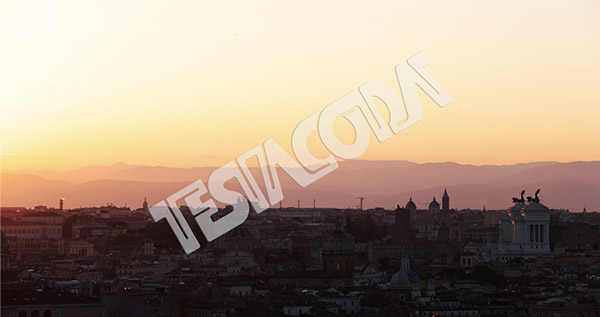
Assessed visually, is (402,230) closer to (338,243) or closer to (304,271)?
(338,243)

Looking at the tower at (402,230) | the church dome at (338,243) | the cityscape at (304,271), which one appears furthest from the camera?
the tower at (402,230)

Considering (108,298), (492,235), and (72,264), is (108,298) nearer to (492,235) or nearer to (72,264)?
(72,264)

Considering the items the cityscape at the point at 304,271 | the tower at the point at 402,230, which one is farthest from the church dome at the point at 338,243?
the tower at the point at 402,230

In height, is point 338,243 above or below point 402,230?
below

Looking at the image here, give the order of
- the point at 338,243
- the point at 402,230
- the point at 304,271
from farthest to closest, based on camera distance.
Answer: the point at 402,230
the point at 338,243
the point at 304,271

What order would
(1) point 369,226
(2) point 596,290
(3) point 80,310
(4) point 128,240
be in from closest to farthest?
(3) point 80,310 → (2) point 596,290 → (4) point 128,240 → (1) point 369,226

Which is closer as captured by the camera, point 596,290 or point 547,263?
point 596,290

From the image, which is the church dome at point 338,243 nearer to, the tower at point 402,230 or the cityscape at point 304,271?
the cityscape at point 304,271

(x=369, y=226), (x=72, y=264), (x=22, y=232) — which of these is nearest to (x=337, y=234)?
(x=72, y=264)

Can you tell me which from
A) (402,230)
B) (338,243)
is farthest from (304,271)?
(402,230)
